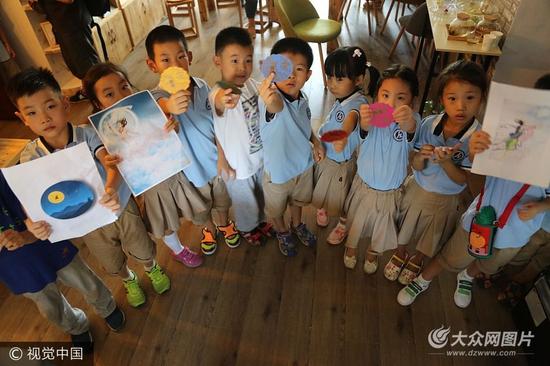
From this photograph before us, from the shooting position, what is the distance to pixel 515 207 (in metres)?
1.32

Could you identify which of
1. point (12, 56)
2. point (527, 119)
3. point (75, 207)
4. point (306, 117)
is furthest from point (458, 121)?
point (12, 56)

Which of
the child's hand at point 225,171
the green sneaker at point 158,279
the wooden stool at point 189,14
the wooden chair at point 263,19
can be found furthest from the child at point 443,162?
the wooden stool at point 189,14

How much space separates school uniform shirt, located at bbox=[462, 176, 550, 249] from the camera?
4.26 ft

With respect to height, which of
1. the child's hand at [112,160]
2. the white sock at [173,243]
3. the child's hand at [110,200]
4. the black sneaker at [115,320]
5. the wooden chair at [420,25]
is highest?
the child's hand at [112,160]

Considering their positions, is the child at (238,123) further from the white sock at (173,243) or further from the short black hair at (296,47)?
the white sock at (173,243)

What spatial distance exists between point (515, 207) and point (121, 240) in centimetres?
162

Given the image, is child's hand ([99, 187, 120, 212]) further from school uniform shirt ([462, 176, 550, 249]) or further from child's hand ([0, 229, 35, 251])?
school uniform shirt ([462, 176, 550, 249])

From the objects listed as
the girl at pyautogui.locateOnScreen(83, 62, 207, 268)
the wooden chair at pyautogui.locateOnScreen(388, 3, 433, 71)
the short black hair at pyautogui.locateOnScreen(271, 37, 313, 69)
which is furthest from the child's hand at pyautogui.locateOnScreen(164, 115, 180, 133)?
the wooden chair at pyautogui.locateOnScreen(388, 3, 433, 71)

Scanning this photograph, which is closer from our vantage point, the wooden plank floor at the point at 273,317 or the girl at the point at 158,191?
the girl at the point at 158,191

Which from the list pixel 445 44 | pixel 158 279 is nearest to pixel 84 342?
pixel 158 279

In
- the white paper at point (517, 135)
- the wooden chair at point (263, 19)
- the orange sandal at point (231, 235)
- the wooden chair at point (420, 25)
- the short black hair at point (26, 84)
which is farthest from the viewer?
the wooden chair at point (263, 19)

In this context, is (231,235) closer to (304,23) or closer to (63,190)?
(63,190)

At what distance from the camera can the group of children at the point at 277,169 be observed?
129 cm

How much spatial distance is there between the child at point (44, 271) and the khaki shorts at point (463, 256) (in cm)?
153
